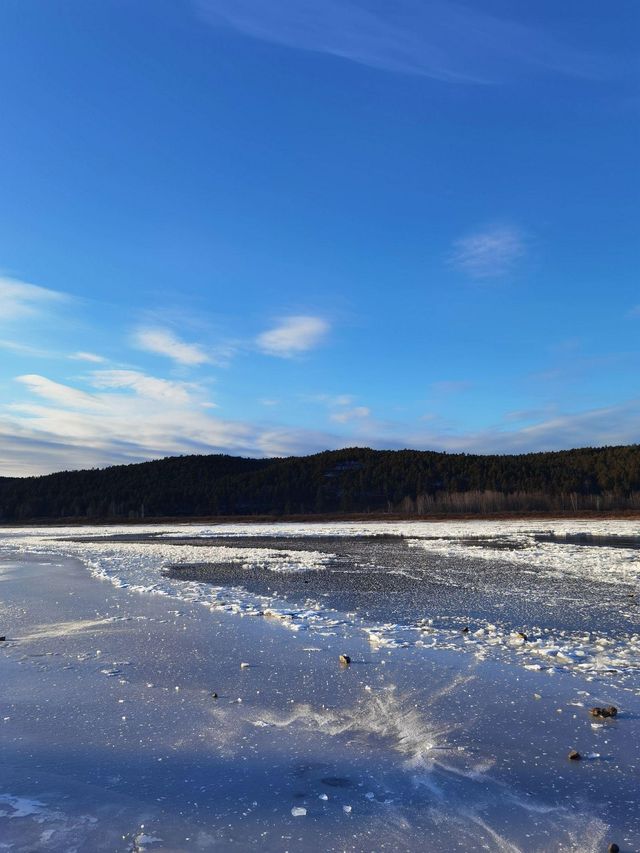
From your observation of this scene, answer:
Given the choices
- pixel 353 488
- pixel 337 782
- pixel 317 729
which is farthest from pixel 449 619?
pixel 353 488

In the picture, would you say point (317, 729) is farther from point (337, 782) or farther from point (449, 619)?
point (449, 619)

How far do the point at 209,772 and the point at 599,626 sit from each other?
27.0 feet

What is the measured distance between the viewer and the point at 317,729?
6250mm

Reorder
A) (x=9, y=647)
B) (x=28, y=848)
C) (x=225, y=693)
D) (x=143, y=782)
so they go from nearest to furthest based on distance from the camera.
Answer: (x=28, y=848) → (x=143, y=782) → (x=225, y=693) → (x=9, y=647)

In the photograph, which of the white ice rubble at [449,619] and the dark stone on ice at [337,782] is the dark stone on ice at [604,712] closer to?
the white ice rubble at [449,619]

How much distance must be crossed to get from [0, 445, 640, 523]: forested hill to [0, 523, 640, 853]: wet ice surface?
88.1 meters

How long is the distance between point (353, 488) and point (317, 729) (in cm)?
12093

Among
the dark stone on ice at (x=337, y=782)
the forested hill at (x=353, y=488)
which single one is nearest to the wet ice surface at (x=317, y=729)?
the dark stone on ice at (x=337, y=782)

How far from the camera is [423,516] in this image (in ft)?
280

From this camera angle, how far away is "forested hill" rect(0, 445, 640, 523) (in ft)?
341

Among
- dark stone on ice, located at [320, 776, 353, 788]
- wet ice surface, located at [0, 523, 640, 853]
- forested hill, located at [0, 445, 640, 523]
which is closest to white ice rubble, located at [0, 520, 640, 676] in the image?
wet ice surface, located at [0, 523, 640, 853]

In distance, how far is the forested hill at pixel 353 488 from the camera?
104m

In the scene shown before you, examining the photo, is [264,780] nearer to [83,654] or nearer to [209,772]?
[209,772]

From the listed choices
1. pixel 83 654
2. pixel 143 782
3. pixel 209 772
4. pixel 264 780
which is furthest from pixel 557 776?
pixel 83 654
